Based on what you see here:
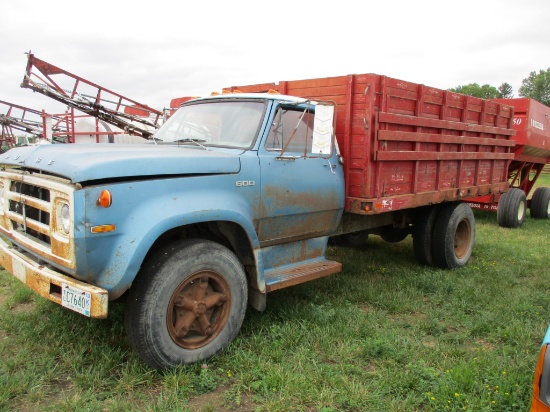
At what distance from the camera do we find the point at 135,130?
1220 centimetres

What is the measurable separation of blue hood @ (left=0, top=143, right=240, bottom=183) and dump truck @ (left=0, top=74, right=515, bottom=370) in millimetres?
10

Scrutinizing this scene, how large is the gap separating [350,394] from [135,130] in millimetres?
10723

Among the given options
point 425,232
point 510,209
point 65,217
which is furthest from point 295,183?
point 510,209

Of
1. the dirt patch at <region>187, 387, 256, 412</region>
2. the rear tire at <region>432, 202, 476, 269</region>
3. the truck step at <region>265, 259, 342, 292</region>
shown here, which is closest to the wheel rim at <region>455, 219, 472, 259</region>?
the rear tire at <region>432, 202, 476, 269</region>

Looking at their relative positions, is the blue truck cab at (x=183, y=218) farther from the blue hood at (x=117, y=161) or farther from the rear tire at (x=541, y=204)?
the rear tire at (x=541, y=204)

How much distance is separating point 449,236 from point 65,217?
4.65m

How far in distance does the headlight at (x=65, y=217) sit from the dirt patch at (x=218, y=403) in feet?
4.41

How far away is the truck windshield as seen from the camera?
3.86 metres

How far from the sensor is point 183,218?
3.04 metres

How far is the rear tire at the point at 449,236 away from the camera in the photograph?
581 cm

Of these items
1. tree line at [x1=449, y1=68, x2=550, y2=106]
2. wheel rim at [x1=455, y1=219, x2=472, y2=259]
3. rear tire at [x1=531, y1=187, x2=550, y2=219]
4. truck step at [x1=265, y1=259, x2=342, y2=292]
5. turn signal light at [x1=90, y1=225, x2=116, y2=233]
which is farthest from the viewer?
tree line at [x1=449, y1=68, x2=550, y2=106]

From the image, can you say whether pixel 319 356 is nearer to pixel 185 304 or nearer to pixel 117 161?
pixel 185 304

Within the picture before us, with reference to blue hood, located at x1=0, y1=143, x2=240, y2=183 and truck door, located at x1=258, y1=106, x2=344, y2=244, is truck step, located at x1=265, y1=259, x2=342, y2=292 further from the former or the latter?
blue hood, located at x1=0, y1=143, x2=240, y2=183

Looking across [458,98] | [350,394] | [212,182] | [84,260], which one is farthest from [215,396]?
[458,98]
